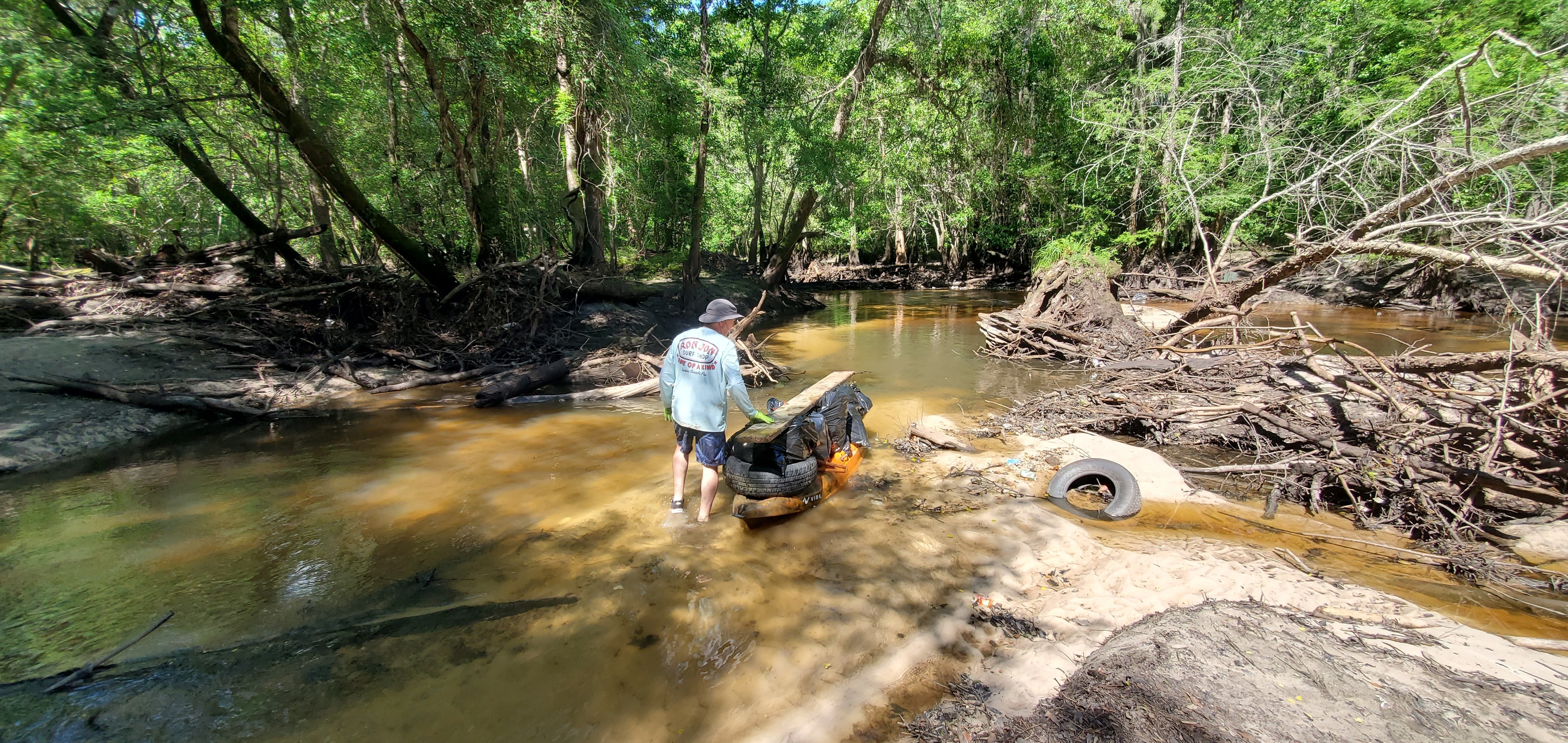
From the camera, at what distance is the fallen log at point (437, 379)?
862cm

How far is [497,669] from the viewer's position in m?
2.77

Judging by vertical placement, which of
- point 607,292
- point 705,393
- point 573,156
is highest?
point 573,156

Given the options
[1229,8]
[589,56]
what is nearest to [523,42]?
[589,56]

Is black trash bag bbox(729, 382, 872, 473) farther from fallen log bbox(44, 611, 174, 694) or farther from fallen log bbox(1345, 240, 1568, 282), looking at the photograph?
fallen log bbox(1345, 240, 1568, 282)

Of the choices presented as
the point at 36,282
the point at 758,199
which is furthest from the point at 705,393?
the point at 758,199

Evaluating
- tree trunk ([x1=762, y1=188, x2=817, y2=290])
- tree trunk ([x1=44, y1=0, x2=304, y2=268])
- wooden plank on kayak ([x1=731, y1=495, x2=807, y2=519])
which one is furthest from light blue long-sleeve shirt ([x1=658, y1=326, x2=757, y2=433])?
tree trunk ([x1=762, y1=188, x2=817, y2=290])

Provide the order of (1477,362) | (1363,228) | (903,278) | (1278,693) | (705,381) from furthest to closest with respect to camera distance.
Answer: (903,278) < (1363,228) < (1477,362) < (705,381) < (1278,693)

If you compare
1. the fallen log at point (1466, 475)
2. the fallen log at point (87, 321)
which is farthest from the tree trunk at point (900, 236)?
the fallen log at point (87, 321)

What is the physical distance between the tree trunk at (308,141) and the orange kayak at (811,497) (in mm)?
9301

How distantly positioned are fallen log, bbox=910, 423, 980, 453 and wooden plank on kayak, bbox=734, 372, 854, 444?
105 cm

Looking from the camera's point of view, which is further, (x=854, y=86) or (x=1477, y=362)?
(x=854, y=86)

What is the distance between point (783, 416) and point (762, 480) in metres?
0.86

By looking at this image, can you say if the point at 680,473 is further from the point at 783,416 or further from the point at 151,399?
the point at 151,399

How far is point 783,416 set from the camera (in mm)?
5008
